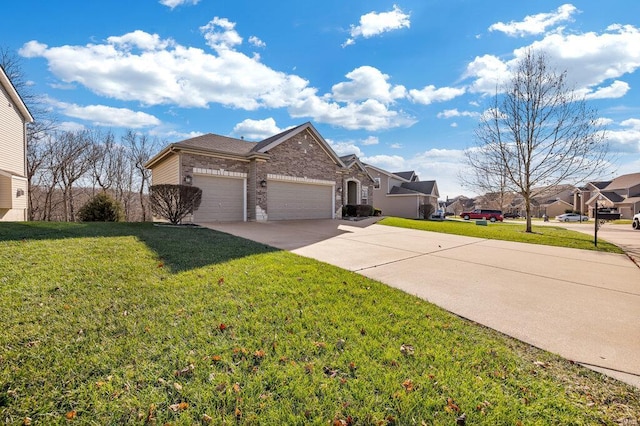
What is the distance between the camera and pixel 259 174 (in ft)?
45.3

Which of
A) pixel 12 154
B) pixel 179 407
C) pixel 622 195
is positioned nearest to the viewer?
pixel 179 407

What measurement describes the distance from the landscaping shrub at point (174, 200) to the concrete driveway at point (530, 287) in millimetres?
4233

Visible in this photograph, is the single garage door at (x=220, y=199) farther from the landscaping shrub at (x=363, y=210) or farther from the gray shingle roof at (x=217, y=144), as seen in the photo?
the landscaping shrub at (x=363, y=210)

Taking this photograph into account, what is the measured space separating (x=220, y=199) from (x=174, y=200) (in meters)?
2.71

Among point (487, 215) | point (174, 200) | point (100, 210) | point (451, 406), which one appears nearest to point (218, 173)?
point (174, 200)

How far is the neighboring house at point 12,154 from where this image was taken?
1227 cm

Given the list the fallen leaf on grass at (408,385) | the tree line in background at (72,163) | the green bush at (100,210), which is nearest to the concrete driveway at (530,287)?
the fallen leaf on grass at (408,385)

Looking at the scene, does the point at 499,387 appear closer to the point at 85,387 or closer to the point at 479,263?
the point at 85,387

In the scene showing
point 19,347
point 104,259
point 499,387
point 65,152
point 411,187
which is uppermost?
point 65,152

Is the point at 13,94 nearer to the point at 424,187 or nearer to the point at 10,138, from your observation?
the point at 10,138

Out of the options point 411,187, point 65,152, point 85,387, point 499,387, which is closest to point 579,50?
point 499,387

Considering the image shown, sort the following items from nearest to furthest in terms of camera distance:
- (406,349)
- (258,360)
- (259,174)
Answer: (258,360) < (406,349) < (259,174)

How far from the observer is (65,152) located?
972 inches

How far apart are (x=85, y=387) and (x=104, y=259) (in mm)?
3595
